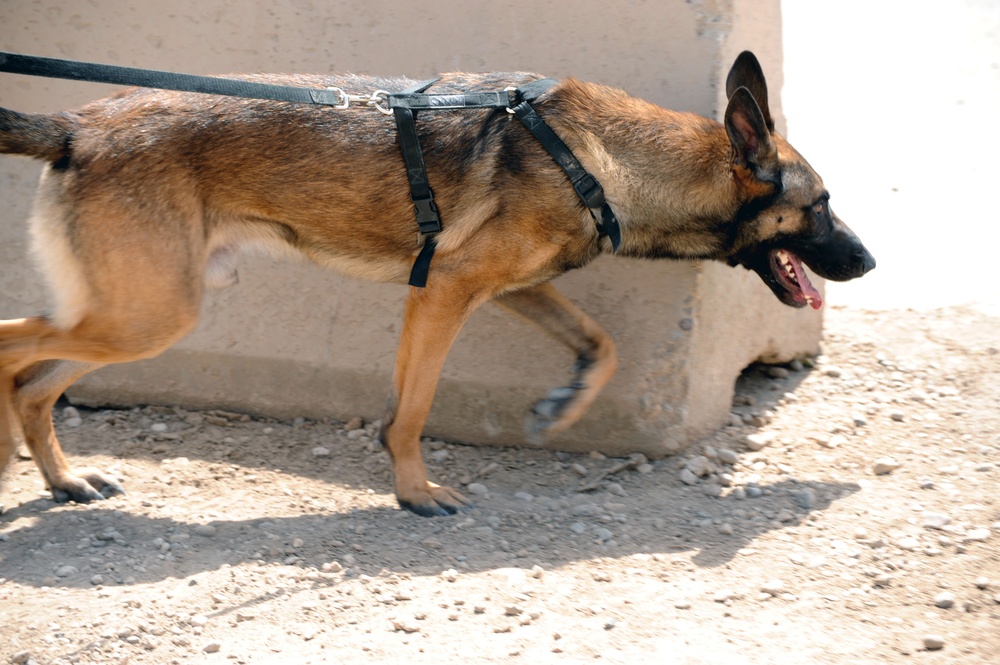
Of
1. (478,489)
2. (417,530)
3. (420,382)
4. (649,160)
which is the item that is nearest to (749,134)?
(649,160)

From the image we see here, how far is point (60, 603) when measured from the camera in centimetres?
343

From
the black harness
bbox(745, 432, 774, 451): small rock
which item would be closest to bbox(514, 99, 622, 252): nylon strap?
the black harness

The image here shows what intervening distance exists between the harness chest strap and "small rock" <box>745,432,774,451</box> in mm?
1289

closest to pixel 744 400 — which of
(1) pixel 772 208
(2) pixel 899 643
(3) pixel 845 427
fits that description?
(3) pixel 845 427

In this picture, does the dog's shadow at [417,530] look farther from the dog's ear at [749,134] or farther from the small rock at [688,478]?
the dog's ear at [749,134]

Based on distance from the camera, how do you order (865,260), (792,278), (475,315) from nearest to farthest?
(865,260) < (792,278) < (475,315)

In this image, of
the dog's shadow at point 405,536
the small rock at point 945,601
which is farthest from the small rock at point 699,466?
the small rock at point 945,601

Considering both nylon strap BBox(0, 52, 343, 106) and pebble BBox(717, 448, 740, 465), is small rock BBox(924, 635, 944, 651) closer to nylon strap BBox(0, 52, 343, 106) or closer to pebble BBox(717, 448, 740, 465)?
pebble BBox(717, 448, 740, 465)

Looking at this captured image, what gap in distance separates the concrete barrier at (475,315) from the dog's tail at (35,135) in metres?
1.33

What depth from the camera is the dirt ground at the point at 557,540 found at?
3.14 m

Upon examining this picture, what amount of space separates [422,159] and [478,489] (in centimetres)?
149

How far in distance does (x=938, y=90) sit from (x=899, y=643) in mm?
5666

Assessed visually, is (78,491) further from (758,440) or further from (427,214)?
(758,440)

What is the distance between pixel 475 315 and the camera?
4730mm
